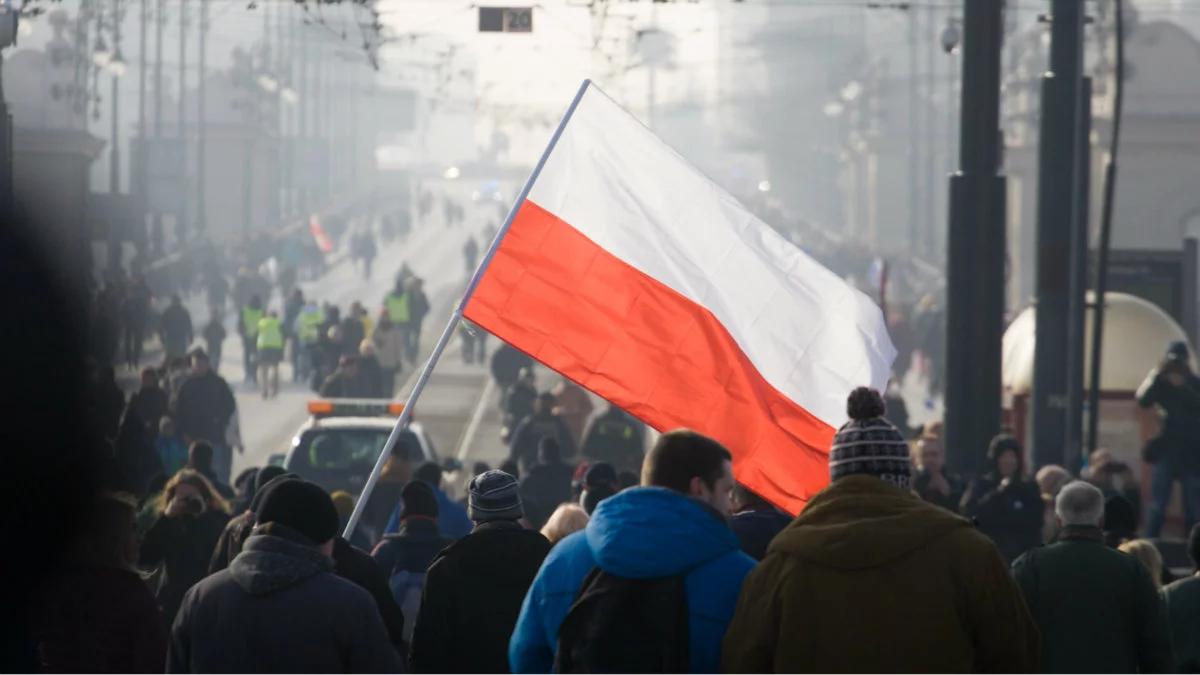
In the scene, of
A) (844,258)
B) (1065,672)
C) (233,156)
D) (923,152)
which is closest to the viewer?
(1065,672)

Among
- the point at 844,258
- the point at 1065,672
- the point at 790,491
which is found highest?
the point at 790,491

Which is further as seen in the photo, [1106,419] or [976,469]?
[1106,419]

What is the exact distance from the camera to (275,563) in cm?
578

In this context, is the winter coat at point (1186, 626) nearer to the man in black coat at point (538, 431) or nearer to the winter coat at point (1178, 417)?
the winter coat at point (1178, 417)

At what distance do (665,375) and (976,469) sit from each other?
8565 mm

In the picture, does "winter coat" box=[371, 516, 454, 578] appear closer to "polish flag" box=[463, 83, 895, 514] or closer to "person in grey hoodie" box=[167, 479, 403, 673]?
"polish flag" box=[463, 83, 895, 514]

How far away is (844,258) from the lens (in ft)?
204

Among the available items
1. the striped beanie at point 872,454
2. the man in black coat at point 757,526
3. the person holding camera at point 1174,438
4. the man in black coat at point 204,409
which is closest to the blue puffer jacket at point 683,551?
the striped beanie at point 872,454

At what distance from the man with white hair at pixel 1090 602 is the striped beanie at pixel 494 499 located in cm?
160

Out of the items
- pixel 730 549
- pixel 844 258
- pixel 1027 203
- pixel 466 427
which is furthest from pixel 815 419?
pixel 844 258

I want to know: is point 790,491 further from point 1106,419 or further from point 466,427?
Answer: point 466,427

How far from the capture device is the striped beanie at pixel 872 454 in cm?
528

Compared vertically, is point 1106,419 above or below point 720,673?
below

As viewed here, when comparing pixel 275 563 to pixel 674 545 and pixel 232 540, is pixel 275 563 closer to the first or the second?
pixel 674 545
